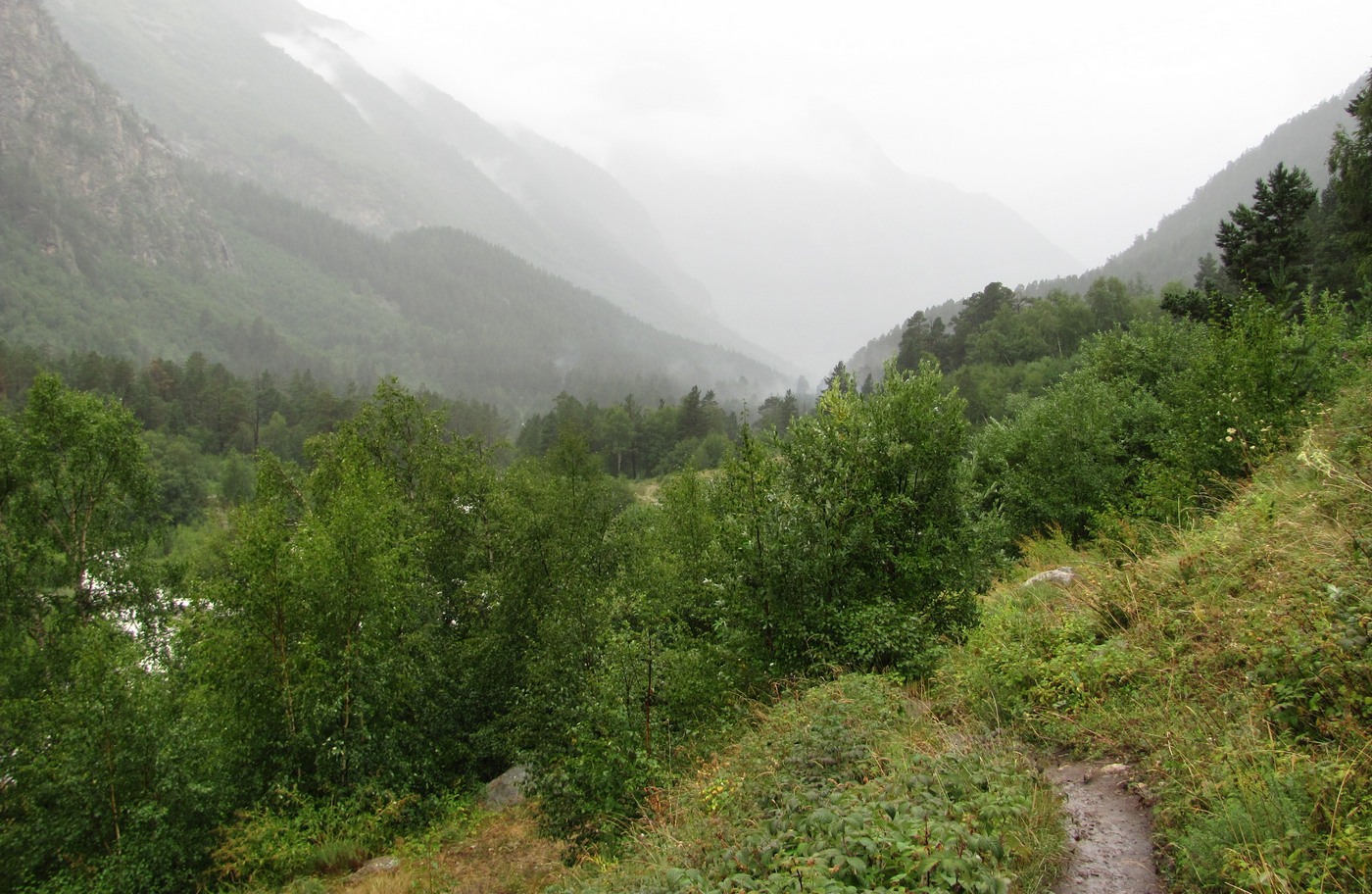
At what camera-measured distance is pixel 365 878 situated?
609 inches

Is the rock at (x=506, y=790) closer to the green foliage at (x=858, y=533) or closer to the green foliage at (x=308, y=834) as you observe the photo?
the green foliage at (x=308, y=834)

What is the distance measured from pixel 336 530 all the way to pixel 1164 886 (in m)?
20.5

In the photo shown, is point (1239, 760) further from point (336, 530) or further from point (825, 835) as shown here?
point (336, 530)

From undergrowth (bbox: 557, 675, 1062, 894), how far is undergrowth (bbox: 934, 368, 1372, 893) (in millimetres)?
1016

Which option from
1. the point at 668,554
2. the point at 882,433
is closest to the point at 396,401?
the point at 668,554

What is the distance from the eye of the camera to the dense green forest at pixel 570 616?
30.4 ft

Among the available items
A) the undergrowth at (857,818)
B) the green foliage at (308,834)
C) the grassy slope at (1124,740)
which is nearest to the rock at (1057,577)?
the grassy slope at (1124,740)

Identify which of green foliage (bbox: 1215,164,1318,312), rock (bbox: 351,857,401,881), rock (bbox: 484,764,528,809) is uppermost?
green foliage (bbox: 1215,164,1318,312)

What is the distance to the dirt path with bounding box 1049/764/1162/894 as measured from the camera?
17.4ft

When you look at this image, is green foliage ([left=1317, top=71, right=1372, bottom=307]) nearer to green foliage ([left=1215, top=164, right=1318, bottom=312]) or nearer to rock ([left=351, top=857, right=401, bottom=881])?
green foliage ([left=1215, top=164, right=1318, bottom=312])

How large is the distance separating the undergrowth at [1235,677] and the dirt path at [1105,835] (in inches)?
8.0

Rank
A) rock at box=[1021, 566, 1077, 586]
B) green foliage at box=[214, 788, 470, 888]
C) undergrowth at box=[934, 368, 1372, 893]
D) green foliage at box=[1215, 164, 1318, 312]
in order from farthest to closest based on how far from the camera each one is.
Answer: green foliage at box=[1215, 164, 1318, 312]
green foliage at box=[214, 788, 470, 888]
rock at box=[1021, 566, 1077, 586]
undergrowth at box=[934, 368, 1372, 893]

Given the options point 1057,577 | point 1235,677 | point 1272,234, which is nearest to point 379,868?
point 1057,577

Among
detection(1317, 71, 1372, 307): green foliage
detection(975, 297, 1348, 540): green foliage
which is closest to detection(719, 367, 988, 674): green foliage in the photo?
detection(975, 297, 1348, 540): green foliage
